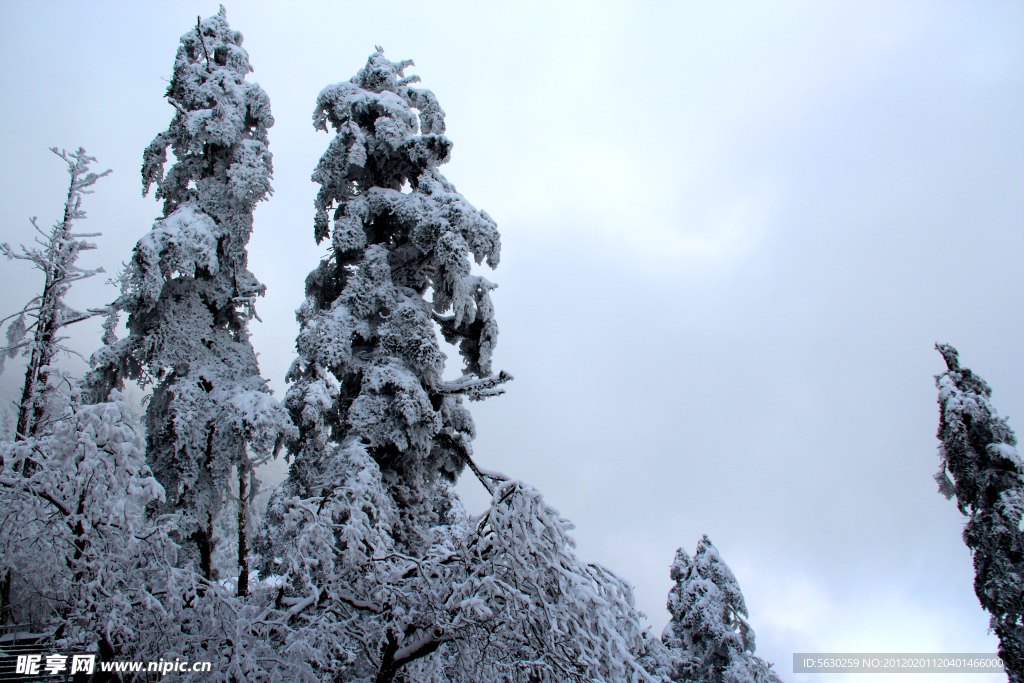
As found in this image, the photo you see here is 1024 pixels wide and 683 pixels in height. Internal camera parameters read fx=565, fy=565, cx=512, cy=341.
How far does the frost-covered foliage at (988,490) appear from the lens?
12.8 metres

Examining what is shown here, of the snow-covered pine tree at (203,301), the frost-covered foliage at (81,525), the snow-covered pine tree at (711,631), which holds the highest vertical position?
the snow-covered pine tree at (203,301)

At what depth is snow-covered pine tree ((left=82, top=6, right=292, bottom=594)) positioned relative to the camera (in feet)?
32.0

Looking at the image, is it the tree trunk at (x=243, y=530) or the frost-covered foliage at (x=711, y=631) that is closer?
the tree trunk at (x=243, y=530)

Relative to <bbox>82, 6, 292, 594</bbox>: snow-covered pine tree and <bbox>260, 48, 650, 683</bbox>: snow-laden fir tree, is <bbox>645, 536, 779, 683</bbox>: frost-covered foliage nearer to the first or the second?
<bbox>260, 48, 650, 683</bbox>: snow-laden fir tree

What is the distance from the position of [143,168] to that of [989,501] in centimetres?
2046

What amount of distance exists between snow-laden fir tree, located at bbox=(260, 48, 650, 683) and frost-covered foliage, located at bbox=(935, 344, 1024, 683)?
39.5ft

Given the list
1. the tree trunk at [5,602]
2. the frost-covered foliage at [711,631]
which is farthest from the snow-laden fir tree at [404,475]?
the frost-covered foliage at [711,631]

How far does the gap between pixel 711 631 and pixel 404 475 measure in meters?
10.0

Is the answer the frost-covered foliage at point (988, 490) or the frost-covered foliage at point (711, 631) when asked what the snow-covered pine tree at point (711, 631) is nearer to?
the frost-covered foliage at point (711, 631)

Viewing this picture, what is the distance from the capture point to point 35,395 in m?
11.6

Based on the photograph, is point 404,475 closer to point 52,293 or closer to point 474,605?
point 474,605

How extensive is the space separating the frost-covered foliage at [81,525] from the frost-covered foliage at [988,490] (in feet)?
54.9

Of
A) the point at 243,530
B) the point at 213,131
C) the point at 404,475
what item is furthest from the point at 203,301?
the point at 404,475

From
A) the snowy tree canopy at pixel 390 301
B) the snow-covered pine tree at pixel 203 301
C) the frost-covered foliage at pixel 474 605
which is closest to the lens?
the frost-covered foliage at pixel 474 605
